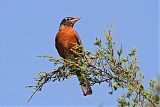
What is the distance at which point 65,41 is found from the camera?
970 centimetres

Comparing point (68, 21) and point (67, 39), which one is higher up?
point (68, 21)

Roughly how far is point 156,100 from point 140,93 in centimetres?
31

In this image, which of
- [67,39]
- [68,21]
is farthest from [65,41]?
[68,21]

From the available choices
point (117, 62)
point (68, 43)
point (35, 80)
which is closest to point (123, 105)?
point (117, 62)

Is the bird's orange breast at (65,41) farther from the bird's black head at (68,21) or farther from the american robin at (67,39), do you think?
the bird's black head at (68,21)

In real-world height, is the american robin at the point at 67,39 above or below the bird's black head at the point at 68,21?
below

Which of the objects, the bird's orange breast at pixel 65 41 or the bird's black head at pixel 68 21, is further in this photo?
the bird's black head at pixel 68 21

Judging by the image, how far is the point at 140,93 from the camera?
516 centimetres

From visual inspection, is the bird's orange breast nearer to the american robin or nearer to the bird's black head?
the american robin

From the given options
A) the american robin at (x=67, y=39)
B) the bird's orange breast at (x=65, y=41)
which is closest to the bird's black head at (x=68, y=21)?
the american robin at (x=67, y=39)

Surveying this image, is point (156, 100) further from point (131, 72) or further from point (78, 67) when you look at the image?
point (78, 67)

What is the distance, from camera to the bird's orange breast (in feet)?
31.0

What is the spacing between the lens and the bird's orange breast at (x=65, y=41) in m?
9.46

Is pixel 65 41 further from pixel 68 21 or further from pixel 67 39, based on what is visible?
pixel 68 21
